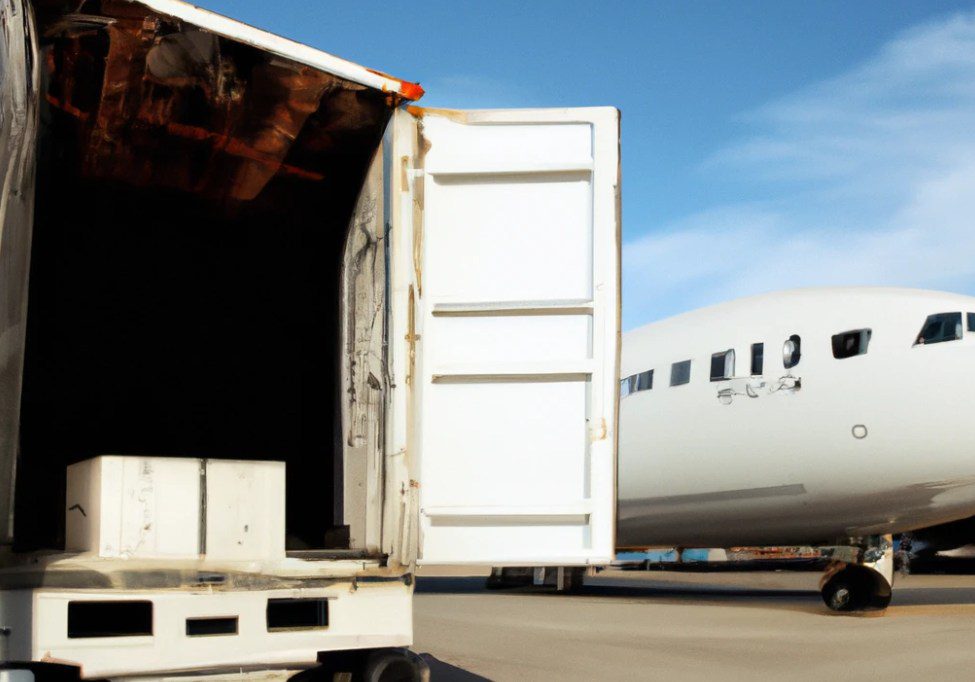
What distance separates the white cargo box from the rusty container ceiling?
5.82 ft

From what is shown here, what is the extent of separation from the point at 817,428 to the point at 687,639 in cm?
315

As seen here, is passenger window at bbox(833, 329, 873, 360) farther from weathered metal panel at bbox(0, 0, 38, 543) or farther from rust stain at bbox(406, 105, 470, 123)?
weathered metal panel at bbox(0, 0, 38, 543)

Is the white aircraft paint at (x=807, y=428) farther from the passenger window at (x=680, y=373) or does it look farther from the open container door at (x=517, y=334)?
the open container door at (x=517, y=334)

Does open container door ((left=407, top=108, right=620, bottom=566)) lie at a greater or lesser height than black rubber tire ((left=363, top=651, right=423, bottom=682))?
greater

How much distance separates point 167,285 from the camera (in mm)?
7125

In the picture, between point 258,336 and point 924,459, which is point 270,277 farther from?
point 924,459

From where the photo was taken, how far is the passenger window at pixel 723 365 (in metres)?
12.4

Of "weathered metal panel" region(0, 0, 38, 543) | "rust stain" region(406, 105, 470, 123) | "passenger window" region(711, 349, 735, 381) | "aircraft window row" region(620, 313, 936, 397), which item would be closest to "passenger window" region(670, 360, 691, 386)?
"aircraft window row" region(620, 313, 936, 397)

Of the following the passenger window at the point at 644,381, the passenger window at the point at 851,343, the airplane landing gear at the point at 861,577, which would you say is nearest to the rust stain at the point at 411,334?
the passenger window at the point at 851,343

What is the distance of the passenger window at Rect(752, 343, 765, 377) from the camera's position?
477 inches

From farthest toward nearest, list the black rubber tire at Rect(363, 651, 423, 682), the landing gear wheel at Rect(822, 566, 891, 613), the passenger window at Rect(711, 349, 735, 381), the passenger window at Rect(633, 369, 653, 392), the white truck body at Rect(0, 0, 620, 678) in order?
1. the passenger window at Rect(633, 369, 653, 392)
2. the passenger window at Rect(711, 349, 735, 381)
3. the landing gear wheel at Rect(822, 566, 891, 613)
4. the black rubber tire at Rect(363, 651, 423, 682)
5. the white truck body at Rect(0, 0, 620, 678)

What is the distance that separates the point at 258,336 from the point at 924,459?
7266mm

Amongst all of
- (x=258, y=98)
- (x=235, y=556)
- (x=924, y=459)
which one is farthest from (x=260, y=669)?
(x=924, y=459)

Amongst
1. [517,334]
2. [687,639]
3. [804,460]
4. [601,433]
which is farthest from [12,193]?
[804,460]
